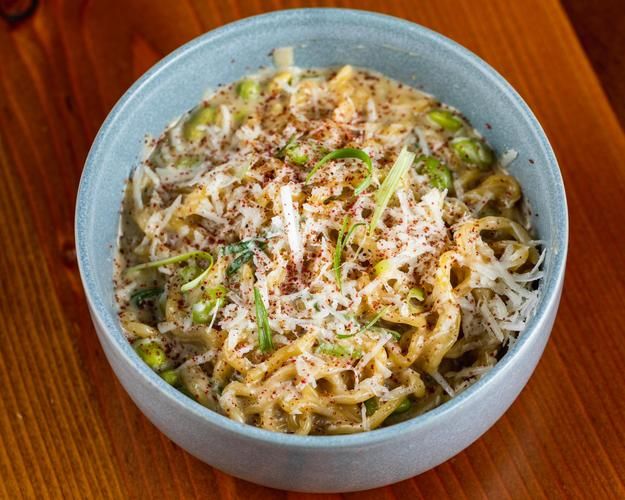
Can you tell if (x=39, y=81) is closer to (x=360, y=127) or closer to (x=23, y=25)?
(x=23, y=25)

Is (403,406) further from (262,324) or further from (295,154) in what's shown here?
(295,154)

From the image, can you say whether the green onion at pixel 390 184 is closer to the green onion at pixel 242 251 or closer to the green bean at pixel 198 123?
the green onion at pixel 242 251

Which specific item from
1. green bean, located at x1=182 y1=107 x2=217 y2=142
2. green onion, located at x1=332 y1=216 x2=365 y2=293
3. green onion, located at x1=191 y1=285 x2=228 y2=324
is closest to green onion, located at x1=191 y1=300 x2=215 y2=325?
green onion, located at x1=191 y1=285 x2=228 y2=324

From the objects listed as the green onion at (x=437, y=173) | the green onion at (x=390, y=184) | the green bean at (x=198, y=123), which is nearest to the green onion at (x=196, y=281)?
the green onion at (x=390, y=184)

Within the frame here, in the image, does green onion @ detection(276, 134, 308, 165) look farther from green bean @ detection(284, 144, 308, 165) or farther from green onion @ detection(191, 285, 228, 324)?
green onion @ detection(191, 285, 228, 324)

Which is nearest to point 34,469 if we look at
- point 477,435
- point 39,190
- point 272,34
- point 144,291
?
point 144,291

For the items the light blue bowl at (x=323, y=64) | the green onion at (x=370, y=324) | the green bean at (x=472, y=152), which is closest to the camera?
the light blue bowl at (x=323, y=64)

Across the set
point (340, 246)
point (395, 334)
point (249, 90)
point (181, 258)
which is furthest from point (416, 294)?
point (249, 90)

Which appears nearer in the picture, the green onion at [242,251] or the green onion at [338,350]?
the green onion at [338,350]
